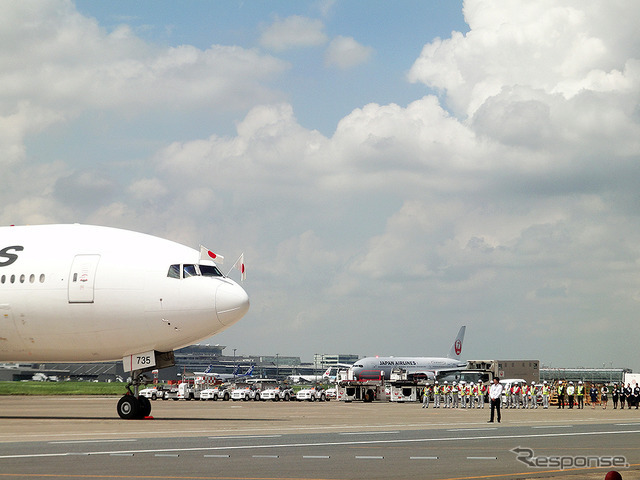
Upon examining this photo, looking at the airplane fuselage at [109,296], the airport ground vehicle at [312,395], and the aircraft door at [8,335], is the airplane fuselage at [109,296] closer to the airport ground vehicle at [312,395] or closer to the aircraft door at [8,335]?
the aircraft door at [8,335]

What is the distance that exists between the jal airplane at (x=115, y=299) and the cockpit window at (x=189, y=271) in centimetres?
4

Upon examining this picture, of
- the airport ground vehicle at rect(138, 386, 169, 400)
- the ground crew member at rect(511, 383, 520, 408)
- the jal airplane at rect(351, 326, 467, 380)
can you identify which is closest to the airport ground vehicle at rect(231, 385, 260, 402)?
the airport ground vehicle at rect(138, 386, 169, 400)

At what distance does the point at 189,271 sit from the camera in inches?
1189

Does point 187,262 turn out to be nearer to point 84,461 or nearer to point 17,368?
point 84,461

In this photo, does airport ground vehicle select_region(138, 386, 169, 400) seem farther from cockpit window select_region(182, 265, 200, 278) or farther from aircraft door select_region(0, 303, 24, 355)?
cockpit window select_region(182, 265, 200, 278)

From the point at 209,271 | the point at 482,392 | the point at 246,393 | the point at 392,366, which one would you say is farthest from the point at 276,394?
the point at 209,271

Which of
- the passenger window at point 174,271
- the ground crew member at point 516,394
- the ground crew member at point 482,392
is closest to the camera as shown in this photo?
the passenger window at point 174,271

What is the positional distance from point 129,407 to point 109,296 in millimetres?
4094

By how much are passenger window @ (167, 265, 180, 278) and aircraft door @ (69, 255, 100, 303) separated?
8.45ft

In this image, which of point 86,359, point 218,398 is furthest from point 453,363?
point 86,359

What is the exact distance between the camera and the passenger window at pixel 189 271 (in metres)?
30.1

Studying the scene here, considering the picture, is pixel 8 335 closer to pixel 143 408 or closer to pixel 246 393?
pixel 143 408

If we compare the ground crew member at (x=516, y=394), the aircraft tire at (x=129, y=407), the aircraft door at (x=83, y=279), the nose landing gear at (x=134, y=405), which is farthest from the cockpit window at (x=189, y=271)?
the ground crew member at (x=516, y=394)

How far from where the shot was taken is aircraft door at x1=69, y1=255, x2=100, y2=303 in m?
29.8
